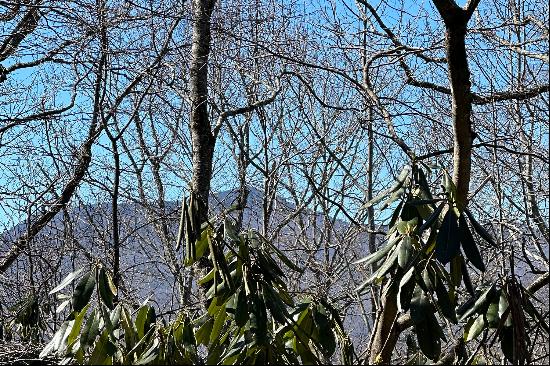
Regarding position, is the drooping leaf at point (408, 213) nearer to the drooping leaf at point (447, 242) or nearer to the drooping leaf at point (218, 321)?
the drooping leaf at point (447, 242)

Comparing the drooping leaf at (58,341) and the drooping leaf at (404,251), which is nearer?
the drooping leaf at (404,251)

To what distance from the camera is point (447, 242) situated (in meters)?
2.09

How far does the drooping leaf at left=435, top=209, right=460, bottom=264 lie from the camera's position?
6.83ft

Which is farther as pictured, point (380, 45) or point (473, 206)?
point (473, 206)

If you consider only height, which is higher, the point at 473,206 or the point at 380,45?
the point at 380,45

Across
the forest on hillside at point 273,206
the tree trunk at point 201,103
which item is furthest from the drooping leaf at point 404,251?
the tree trunk at point 201,103

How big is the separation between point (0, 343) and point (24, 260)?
3157mm

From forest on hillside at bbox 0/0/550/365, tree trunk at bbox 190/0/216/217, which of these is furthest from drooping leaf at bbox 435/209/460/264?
tree trunk at bbox 190/0/216/217

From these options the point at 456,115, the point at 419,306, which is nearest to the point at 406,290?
the point at 419,306

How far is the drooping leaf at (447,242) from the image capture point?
2.08 m

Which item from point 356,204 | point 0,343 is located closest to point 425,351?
point 0,343

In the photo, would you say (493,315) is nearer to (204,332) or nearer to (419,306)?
(419,306)

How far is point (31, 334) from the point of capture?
451cm

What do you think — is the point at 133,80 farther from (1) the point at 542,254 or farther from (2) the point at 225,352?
(2) the point at 225,352
